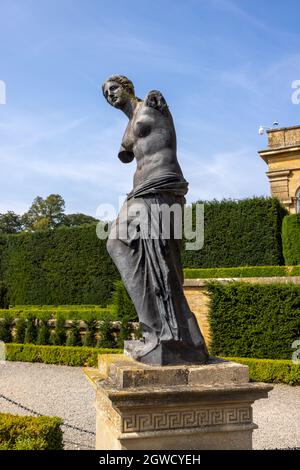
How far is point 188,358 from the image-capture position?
317cm

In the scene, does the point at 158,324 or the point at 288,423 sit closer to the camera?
the point at 158,324

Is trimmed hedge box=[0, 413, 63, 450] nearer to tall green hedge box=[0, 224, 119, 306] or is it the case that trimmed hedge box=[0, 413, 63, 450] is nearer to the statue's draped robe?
the statue's draped robe

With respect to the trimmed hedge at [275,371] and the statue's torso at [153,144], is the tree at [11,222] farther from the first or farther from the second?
the statue's torso at [153,144]

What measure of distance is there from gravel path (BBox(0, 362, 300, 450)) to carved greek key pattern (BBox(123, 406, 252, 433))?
323cm

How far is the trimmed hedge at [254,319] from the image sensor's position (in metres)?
10.5

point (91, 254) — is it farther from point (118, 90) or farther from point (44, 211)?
point (44, 211)

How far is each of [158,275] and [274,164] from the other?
21.3 metres

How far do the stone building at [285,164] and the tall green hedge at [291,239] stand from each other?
15.8 feet

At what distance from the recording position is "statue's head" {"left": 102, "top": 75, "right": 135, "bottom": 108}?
362 centimetres

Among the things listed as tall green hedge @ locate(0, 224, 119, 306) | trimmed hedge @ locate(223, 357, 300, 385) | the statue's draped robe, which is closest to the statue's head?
the statue's draped robe
